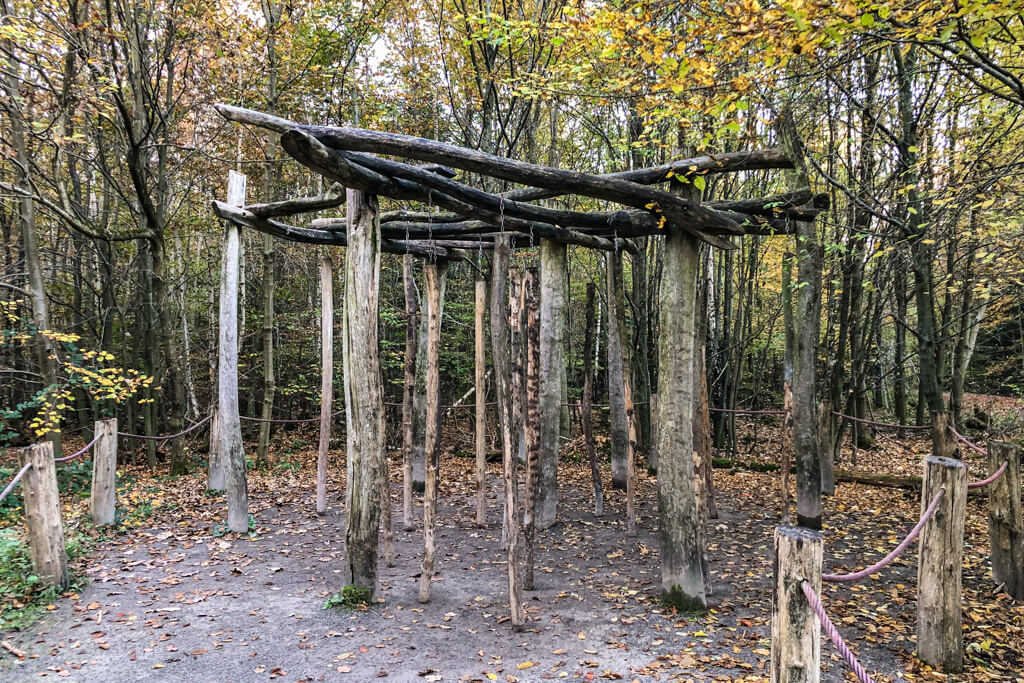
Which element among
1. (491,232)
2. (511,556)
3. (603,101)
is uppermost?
(603,101)

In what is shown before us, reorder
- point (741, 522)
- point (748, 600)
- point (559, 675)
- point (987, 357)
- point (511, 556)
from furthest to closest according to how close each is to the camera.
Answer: point (987, 357) < point (741, 522) < point (748, 600) < point (511, 556) < point (559, 675)

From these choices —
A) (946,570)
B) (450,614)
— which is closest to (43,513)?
(450,614)

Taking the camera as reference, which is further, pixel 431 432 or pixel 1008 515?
pixel 431 432

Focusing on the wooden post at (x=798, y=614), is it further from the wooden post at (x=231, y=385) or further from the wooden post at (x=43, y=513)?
the wooden post at (x=231, y=385)

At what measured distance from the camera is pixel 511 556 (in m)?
4.14

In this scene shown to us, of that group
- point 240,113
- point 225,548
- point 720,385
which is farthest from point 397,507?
point 720,385

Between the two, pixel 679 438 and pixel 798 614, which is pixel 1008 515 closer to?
pixel 679 438

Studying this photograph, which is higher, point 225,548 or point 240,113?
point 240,113

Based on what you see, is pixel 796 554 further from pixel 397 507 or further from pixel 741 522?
pixel 397 507

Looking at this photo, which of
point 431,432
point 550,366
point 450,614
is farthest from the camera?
point 550,366

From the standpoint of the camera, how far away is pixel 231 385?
6438mm

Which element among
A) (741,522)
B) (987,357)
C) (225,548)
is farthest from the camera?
(987,357)

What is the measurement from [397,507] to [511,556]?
4020mm

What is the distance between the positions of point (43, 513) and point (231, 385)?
2.18 m
